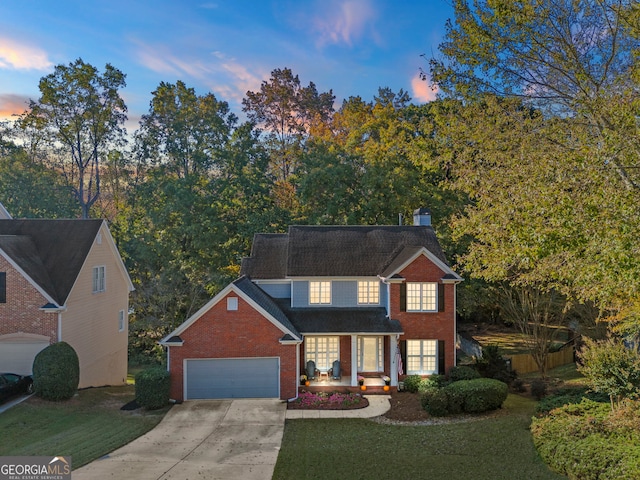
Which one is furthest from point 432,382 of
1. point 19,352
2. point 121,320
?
point 121,320

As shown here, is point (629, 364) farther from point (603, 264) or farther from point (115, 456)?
point (115, 456)

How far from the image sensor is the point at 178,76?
114ft

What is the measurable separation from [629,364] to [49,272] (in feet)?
76.0

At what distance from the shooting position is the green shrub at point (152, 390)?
17.2 metres

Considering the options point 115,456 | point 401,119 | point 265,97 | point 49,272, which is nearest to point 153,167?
point 265,97


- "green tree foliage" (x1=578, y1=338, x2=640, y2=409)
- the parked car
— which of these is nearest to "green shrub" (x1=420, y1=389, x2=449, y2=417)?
"green tree foliage" (x1=578, y1=338, x2=640, y2=409)

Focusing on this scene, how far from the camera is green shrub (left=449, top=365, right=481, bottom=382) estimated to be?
19250 millimetres

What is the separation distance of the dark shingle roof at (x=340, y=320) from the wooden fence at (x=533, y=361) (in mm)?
8853

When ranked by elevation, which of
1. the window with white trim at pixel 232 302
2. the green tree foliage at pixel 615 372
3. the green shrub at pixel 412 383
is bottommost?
the green shrub at pixel 412 383

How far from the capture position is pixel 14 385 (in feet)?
56.3

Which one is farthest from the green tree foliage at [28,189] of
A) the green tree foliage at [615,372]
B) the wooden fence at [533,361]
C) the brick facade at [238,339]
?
the green tree foliage at [615,372]

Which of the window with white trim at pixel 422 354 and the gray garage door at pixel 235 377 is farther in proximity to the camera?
the window with white trim at pixel 422 354

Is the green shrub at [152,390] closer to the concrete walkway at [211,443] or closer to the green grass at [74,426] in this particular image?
the green grass at [74,426]

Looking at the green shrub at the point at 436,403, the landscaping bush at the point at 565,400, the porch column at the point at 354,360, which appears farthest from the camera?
the porch column at the point at 354,360
